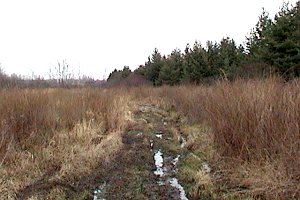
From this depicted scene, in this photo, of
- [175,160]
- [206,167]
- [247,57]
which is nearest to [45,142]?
[175,160]

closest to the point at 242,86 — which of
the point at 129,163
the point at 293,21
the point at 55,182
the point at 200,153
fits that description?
the point at 200,153

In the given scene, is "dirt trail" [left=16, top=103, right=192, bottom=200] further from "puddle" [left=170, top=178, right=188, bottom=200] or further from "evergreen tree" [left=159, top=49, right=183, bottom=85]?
"evergreen tree" [left=159, top=49, right=183, bottom=85]

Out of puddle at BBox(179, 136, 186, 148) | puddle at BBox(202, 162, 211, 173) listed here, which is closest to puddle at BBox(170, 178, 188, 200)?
puddle at BBox(202, 162, 211, 173)

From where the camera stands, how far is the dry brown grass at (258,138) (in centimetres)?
462

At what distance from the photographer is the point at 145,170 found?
261 inches

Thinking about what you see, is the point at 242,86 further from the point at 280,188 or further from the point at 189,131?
the point at 189,131

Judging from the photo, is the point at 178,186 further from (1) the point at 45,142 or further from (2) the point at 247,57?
(2) the point at 247,57

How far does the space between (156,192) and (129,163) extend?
73.5 inches

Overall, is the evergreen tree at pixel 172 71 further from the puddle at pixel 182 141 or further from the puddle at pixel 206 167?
the puddle at pixel 206 167

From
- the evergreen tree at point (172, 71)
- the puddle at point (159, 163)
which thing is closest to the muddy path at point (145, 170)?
the puddle at point (159, 163)

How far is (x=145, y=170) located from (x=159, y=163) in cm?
78

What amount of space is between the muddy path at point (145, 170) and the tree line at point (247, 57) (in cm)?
256

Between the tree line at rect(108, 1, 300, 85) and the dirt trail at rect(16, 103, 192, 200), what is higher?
the tree line at rect(108, 1, 300, 85)

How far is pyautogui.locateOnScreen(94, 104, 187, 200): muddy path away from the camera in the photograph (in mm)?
5258
